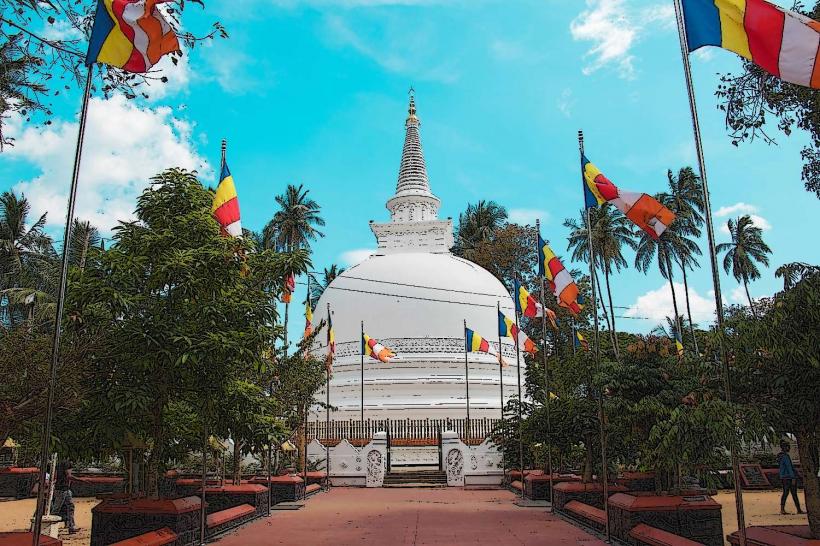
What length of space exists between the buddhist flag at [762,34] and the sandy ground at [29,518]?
569 inches

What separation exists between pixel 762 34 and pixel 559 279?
934 centimetres

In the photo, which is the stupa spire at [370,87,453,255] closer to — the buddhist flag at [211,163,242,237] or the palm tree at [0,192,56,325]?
the palm tree at [0,192,56,325]

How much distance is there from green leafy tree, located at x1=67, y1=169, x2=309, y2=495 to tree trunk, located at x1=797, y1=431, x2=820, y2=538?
25.3ft

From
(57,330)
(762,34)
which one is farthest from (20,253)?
(762,34)

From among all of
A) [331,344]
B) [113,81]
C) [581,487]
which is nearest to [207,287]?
[113,81]

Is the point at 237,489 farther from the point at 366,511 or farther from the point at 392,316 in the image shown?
the point at 392,316

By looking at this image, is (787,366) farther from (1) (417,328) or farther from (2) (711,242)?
(1) (417,328)

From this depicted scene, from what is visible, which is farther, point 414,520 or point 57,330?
point 414,520

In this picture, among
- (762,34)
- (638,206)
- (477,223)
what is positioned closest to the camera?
A: (762,34)

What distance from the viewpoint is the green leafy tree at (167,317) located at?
34.9ft

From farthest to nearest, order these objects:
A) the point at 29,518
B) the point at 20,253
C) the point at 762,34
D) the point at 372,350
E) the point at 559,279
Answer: the point at 20,253
the point at 372,350
the point at 29,518
the point at 559,279
the point at 762,34

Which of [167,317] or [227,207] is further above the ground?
[227,207]

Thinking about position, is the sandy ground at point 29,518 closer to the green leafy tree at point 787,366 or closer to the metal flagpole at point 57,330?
the metal flagpole at point 57,330

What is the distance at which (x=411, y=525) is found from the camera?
15141mm
